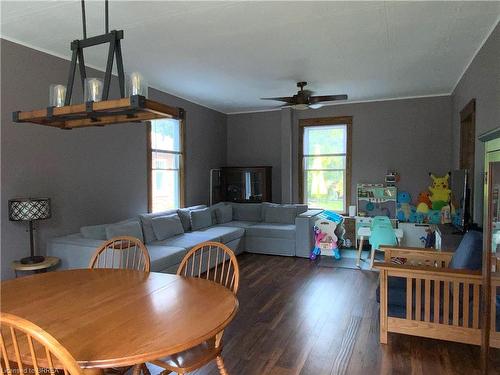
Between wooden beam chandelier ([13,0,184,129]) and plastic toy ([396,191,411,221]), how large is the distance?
212 inches

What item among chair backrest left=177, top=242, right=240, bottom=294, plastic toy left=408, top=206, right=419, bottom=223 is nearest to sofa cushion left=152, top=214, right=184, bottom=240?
chair backrest left=177, top=242, right=240, bottom=294

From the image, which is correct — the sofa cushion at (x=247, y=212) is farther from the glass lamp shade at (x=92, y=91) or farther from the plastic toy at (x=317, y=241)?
the glass lamp shade at (x=92, y=91)

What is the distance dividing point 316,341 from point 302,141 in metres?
4.74

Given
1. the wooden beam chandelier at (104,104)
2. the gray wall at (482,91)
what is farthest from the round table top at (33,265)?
the gray wall at (482,91)

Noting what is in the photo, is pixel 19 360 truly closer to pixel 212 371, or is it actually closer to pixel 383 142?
pixel 212 371

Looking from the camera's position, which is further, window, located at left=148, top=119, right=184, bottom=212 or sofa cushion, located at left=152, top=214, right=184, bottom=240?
window, located at left=148, top=119, right=184, bottom=212

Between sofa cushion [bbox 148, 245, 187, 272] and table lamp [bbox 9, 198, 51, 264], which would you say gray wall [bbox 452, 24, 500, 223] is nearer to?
sofa cushion [bbox 148, 245, 187, 272]

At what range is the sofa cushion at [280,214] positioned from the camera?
20.0ft

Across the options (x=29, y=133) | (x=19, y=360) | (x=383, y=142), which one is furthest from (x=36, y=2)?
(x=383, y=142)

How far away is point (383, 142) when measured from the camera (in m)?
6.39

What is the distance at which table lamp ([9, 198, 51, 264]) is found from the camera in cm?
316

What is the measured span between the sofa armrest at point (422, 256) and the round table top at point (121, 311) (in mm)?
2156

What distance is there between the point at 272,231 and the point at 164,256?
229 centimetres

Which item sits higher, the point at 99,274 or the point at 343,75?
the point at 343,75
